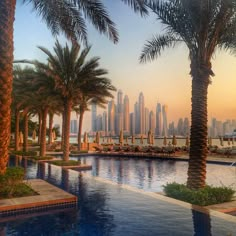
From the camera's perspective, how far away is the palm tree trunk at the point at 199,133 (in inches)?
375

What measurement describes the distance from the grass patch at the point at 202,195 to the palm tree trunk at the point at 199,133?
0.38 meters

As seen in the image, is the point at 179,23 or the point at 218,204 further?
the point at 179,23

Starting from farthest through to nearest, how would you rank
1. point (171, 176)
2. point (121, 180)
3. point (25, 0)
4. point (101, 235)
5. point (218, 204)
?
1. point (171, 176)
2. point (121, 180)
3. point (25, 0)
4. point (218, 204)
5. point (101, 235)

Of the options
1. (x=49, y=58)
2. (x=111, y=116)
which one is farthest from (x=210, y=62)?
(x=111, y=116)

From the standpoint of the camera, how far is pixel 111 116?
346 feet

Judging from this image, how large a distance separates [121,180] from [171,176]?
301cm

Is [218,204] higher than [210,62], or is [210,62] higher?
[210,62]

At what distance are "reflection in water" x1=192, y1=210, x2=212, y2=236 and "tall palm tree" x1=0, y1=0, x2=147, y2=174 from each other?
17.8 ft

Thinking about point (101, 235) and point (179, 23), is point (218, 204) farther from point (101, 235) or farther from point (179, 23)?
point (179, 23)

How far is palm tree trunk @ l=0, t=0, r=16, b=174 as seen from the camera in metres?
8.60

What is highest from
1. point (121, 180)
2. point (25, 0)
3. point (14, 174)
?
point (25, 0)

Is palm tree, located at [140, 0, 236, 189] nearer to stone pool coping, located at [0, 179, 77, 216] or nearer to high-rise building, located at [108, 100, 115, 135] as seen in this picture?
stone pool coping, located at [0, 179, 77, 216]

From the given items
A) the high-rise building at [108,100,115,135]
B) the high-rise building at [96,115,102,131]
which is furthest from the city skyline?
the high-rise building at [96,115,102,131]

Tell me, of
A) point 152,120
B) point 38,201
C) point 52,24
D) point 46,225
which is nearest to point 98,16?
point 52,24
